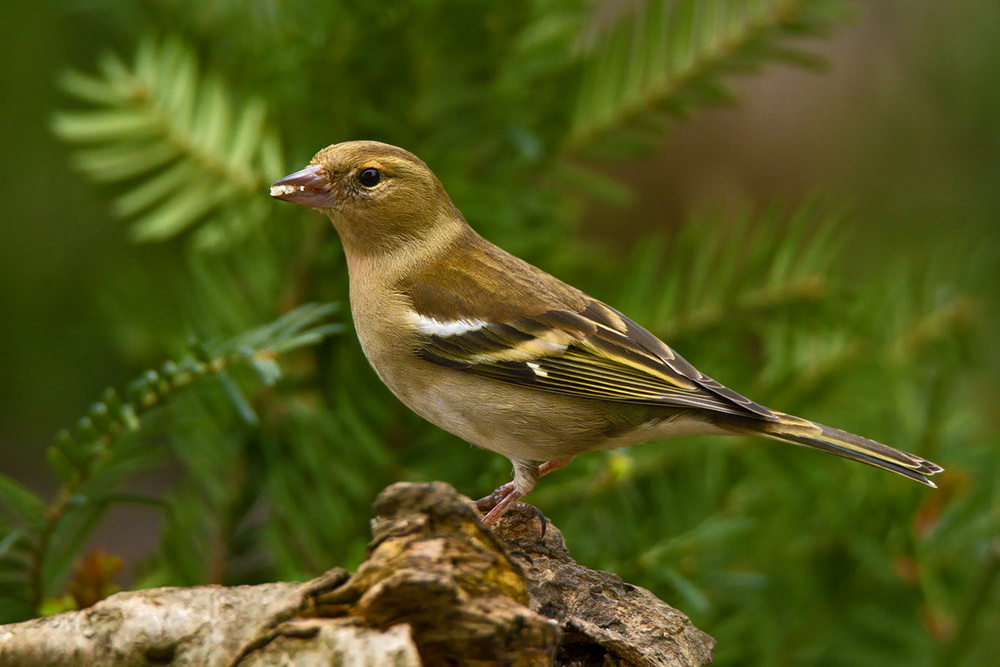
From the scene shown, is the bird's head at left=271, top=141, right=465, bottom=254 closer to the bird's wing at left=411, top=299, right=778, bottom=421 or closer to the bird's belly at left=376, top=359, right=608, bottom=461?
the bird's wing at left=411, top=299, right=778, bottom=421

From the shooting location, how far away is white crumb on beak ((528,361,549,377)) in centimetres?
248

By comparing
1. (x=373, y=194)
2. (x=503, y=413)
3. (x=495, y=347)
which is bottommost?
(x=503, y=413)

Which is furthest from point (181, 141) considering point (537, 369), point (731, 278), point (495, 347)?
point (731, 278)

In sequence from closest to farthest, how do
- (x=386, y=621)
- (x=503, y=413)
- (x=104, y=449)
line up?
(x=386, y=621), (x=104, y=449), (x=503, y=413)

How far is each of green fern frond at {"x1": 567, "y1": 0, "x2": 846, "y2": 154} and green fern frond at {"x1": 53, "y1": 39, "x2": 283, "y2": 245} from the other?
871 millimetres

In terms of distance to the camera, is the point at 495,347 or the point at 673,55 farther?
the point at 673,55

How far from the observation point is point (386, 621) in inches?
51.1

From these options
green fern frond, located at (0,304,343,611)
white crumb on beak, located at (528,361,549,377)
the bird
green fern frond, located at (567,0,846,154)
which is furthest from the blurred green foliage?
green fern frond, located at (0,304,343,611)

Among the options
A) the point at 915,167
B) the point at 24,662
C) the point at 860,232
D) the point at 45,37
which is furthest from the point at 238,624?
the point at 915,167

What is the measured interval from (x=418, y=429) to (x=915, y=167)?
10.2ft

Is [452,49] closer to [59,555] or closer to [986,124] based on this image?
[59,555]

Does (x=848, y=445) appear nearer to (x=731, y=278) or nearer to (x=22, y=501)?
(x=731, y=278)

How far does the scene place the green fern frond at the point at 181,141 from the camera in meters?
2.68

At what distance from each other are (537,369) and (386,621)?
1.25m
